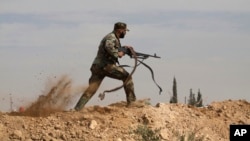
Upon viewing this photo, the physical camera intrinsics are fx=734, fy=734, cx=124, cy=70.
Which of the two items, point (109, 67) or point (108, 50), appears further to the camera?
point (109, 67)

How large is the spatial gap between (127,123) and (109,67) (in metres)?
1.41

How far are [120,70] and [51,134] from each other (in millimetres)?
2339

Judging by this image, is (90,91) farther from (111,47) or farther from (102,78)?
(111,47)

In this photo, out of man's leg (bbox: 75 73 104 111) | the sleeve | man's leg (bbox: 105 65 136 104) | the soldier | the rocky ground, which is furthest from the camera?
man's leg (bbox: 75 73 104 111)

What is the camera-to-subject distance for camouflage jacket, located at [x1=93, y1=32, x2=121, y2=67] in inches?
584

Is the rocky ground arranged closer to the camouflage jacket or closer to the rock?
the rock

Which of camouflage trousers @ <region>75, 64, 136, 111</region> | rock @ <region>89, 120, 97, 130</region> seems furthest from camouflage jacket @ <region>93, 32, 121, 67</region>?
rock @ <region>89, 120, 97, 130</region>

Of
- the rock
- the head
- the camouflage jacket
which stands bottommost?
the rock

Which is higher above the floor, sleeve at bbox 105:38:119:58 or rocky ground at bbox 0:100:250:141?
sleeve at bbox 105:38:119:58

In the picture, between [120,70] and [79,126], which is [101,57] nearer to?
[120,70]

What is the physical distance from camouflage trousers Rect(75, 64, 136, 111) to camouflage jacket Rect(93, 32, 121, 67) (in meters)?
0.11

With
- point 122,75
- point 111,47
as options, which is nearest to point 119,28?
point 111,47

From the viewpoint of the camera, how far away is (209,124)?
15.3m

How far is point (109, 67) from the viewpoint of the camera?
15.1m
